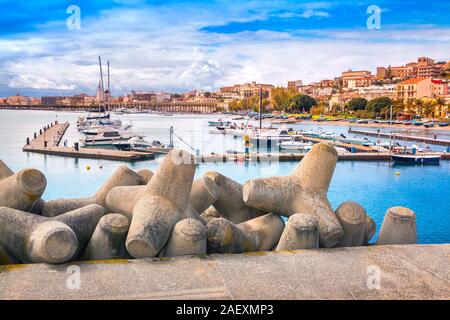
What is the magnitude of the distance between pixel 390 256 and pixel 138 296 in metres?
2.82

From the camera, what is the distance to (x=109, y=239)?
5.63 m

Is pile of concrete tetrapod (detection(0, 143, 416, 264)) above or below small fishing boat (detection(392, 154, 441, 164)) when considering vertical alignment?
above

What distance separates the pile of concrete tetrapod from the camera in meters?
5.37

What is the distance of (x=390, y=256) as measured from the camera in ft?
18.2

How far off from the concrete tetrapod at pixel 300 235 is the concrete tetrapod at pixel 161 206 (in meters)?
1.23

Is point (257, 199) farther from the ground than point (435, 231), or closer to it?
farther from the ground

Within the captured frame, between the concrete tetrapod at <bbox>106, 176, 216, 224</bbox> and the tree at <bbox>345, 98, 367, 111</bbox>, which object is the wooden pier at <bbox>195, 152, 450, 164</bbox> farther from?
the tree at <bbox>345, 98, 367, 111</bbox>

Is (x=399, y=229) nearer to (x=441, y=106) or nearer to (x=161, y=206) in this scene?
(x=161, y=206)

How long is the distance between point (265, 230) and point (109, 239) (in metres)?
1.92

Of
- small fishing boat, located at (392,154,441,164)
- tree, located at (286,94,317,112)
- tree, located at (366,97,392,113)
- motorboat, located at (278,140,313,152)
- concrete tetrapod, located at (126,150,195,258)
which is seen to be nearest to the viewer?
concrete tetrapod, located at (126,150,195,258)

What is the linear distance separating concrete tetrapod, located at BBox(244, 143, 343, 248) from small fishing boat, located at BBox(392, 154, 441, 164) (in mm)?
39917

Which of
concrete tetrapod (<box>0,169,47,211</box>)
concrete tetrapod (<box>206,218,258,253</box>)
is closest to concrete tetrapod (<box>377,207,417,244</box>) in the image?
concrete tetrapod (<box>206,218,258,253</box>)

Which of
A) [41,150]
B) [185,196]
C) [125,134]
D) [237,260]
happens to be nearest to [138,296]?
[237,260]
